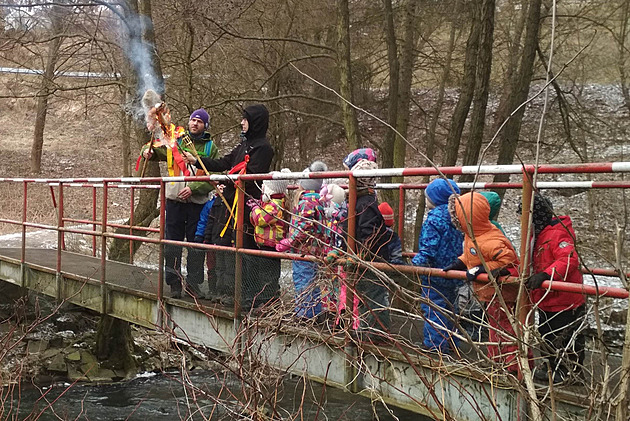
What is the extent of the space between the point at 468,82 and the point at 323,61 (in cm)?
644

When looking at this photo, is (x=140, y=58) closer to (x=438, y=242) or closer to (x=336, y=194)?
(x=336, y=194)

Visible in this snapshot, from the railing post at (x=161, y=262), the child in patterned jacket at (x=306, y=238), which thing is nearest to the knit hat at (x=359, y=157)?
the child in patterned jacket at (x=306, y=238)

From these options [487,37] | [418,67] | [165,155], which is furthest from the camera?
[418,67]

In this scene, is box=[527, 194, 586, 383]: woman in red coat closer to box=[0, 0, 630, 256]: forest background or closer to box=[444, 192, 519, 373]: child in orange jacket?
box=[444, 192, 519, 373]: child in orange jacket

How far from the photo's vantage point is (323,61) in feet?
55.1

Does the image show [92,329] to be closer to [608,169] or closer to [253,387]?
[253,387]

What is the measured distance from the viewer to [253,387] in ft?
12.2

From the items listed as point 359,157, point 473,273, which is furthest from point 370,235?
point 473,273

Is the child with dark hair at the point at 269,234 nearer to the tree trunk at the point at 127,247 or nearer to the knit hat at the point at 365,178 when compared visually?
the knit hat at the point at 365,178

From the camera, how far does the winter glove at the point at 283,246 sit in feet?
18.0

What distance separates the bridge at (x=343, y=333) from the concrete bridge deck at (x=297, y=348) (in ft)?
0.03

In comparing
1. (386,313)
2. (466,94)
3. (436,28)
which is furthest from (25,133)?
(386,313)

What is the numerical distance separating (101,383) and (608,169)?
30.5ft

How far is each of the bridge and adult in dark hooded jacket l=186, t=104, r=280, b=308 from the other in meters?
0.12
